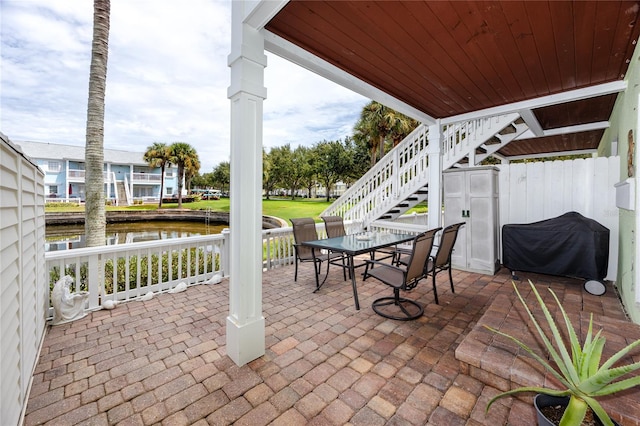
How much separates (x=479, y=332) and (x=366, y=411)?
1.29m

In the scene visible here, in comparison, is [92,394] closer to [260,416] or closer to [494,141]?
[260,416]

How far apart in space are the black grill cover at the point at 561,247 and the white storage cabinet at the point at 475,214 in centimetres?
31

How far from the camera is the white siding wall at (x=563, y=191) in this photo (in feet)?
13.5

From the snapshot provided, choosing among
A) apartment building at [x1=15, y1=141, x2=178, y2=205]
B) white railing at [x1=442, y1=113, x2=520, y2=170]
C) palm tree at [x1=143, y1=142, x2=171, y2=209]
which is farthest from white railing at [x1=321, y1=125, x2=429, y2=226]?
apartment building at [x1=15, y1=141, x2=178, y2=205]

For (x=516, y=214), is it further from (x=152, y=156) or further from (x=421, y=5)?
(x=152, y=156)

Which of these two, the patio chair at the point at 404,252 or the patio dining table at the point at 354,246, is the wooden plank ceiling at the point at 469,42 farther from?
the patio dining table at the point at 354,246

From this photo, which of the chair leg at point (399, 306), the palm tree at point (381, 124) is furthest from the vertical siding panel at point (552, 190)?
the palm tree at point (381, 124)

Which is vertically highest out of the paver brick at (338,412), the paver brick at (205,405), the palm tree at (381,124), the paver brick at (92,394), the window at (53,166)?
the palm tree at (381,124)

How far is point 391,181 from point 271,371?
225 inches

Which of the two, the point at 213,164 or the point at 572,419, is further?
the point at 213,164

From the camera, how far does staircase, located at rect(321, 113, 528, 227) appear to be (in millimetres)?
5926

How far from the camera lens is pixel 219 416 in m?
1.67

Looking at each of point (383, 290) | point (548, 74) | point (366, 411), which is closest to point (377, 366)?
point (366, 411)

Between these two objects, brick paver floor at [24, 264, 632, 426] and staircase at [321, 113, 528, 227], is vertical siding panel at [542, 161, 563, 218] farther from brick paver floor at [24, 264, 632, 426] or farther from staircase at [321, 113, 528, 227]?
brick paver floor at [24, 264, 632, 426]
